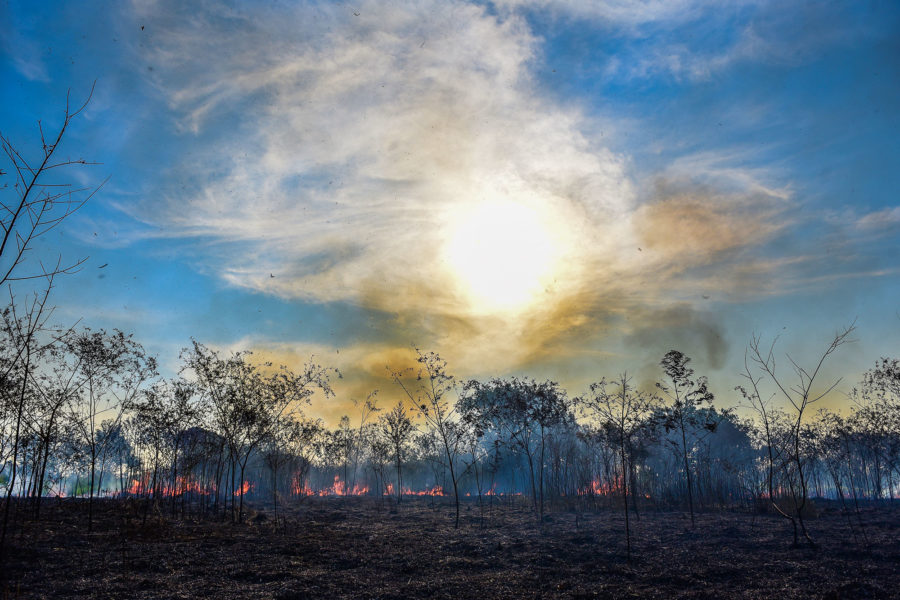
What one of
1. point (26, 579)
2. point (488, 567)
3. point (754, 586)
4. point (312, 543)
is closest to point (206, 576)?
point (26, 579)

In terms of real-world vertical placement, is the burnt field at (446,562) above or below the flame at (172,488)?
above

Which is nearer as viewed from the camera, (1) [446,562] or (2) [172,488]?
(1) [446,562]

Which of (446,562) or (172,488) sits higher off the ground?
(446,562)

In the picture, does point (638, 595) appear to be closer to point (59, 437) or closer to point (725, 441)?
point (59, 437)

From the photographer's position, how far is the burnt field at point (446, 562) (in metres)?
12.2

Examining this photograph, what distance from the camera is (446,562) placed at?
53.1 ft

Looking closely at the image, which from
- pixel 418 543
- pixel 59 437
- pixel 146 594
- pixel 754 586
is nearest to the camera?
pixel 146 594

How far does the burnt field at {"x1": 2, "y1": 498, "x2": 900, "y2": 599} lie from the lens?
40.2 ft

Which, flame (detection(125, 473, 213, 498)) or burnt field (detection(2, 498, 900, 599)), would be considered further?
flame (detection(125, 473, 213, 498))

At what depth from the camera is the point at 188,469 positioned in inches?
1316

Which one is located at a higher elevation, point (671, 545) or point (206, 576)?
point (206, 576)

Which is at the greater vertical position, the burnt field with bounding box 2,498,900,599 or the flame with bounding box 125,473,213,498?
the burnt field with bounding box 2,498,900,599

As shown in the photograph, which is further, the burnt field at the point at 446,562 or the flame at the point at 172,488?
the flame at the point at 172,488

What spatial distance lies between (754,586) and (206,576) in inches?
611
